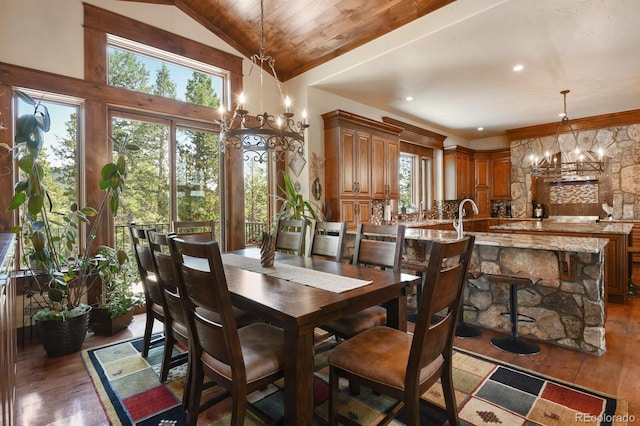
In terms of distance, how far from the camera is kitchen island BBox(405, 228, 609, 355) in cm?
273

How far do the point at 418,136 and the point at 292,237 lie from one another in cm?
445

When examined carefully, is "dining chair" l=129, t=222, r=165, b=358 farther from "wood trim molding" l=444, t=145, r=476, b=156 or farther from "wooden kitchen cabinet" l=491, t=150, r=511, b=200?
"wooden kitchen cabinet" l=491, t=150, r=511, b=200

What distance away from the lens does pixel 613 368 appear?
2.47 metres

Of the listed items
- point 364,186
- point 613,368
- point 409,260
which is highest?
point 364,186

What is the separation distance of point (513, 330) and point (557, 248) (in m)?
0.79

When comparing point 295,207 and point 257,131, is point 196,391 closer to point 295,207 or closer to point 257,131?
point 257,131

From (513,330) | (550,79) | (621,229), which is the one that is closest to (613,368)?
(513,330)

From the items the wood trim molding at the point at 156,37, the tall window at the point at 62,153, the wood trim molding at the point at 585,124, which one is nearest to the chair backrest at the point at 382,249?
the tall window at the point at 62,153

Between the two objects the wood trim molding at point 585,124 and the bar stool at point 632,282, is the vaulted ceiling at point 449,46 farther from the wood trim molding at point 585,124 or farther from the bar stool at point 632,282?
the bar stool at point 632,282

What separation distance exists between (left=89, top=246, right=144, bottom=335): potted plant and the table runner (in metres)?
1.24

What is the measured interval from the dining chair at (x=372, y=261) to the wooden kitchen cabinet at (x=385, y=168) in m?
2.66

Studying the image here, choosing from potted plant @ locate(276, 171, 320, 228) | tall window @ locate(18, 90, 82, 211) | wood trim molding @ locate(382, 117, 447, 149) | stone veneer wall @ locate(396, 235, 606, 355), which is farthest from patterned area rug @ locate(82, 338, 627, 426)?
Answer: wood trim molding @ locate(382, 117, 447, 149)

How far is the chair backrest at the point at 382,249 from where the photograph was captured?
2415 mm

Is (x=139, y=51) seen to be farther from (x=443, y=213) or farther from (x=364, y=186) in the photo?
(x=443, y=213)
